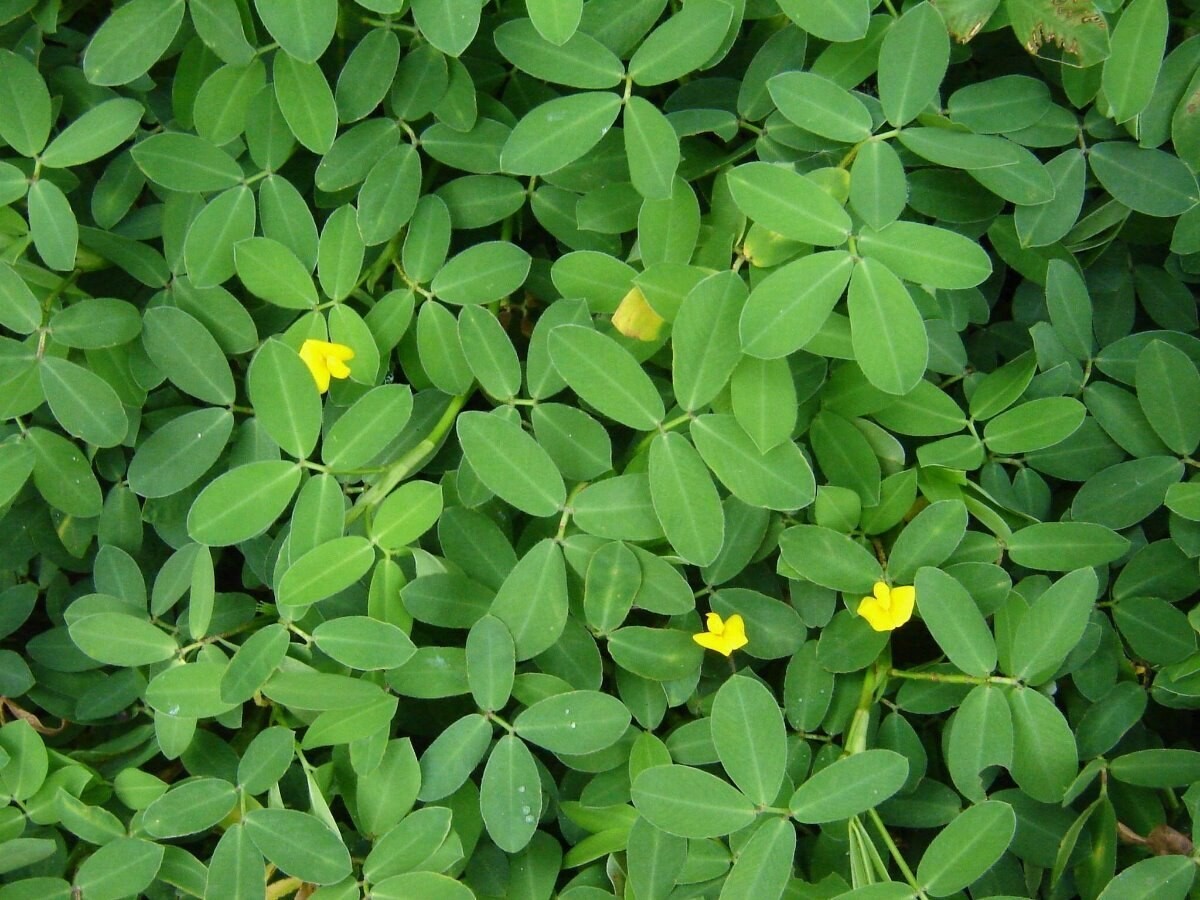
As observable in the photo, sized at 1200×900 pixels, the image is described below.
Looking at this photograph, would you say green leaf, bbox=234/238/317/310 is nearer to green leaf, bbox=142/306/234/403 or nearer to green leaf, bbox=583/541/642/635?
green leaf, bbox=142/306/234/403

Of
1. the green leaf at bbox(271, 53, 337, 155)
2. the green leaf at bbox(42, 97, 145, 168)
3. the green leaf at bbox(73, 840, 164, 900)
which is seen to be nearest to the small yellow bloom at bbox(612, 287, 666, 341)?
the green leaf at bbox(271, 53, 337, 155)

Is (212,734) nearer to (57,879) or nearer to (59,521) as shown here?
(57,879)

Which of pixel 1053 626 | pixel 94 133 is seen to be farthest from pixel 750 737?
pixel 94 133

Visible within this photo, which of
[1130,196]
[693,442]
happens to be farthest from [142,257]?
[1130,196]

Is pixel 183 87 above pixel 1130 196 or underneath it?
above

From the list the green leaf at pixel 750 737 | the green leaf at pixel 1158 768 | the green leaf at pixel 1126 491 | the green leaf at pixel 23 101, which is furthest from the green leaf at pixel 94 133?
the green leaf at pixel 1158 768

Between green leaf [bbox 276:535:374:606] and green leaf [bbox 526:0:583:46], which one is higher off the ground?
green leaf [bbox 526:0:583:46]
